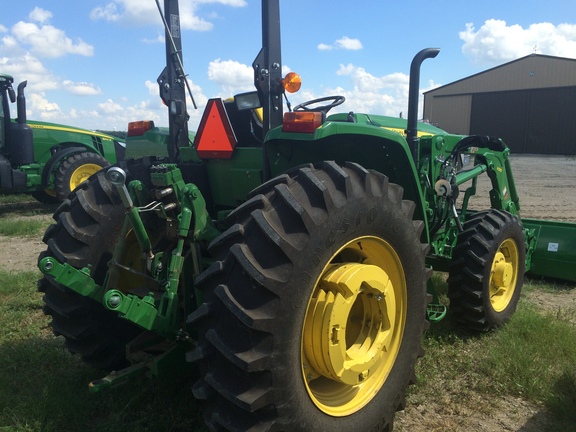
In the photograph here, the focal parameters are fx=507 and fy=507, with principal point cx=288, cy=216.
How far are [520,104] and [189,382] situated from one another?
99.5ft

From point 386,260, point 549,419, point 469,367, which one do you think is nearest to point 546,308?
point 469,367

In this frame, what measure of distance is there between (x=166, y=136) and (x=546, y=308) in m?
3.51

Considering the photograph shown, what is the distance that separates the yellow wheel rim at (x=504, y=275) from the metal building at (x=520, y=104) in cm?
2678

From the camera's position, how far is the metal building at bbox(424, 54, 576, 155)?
90.4 ft

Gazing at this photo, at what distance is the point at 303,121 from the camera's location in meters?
2.40

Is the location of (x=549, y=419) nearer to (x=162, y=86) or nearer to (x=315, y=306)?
(x=315, y=306)

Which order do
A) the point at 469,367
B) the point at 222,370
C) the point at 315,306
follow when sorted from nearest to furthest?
the point at 222,370 < the point at 315,306 < the point at 469,367

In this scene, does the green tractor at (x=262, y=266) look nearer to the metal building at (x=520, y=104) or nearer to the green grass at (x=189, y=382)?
the green grass at (x=189, y=382)

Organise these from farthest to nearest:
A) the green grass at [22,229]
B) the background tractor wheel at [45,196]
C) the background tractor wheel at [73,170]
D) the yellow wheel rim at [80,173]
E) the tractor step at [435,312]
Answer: the background tractor wheel at [45,196] → the yellow wheel rim at [80,173] → the background tractor wheel at [73,170] → the green grass at [22,229] → the tractor step at [435,312]

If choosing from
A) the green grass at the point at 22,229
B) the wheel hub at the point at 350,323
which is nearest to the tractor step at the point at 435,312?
the wheel hub at the point at 350,323

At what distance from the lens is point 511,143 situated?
2934 cm

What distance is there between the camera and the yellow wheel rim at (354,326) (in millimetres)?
2180

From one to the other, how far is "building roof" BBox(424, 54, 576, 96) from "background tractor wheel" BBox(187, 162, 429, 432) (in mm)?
29870

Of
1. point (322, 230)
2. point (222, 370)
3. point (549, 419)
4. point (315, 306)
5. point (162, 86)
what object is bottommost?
point (549, 419)
